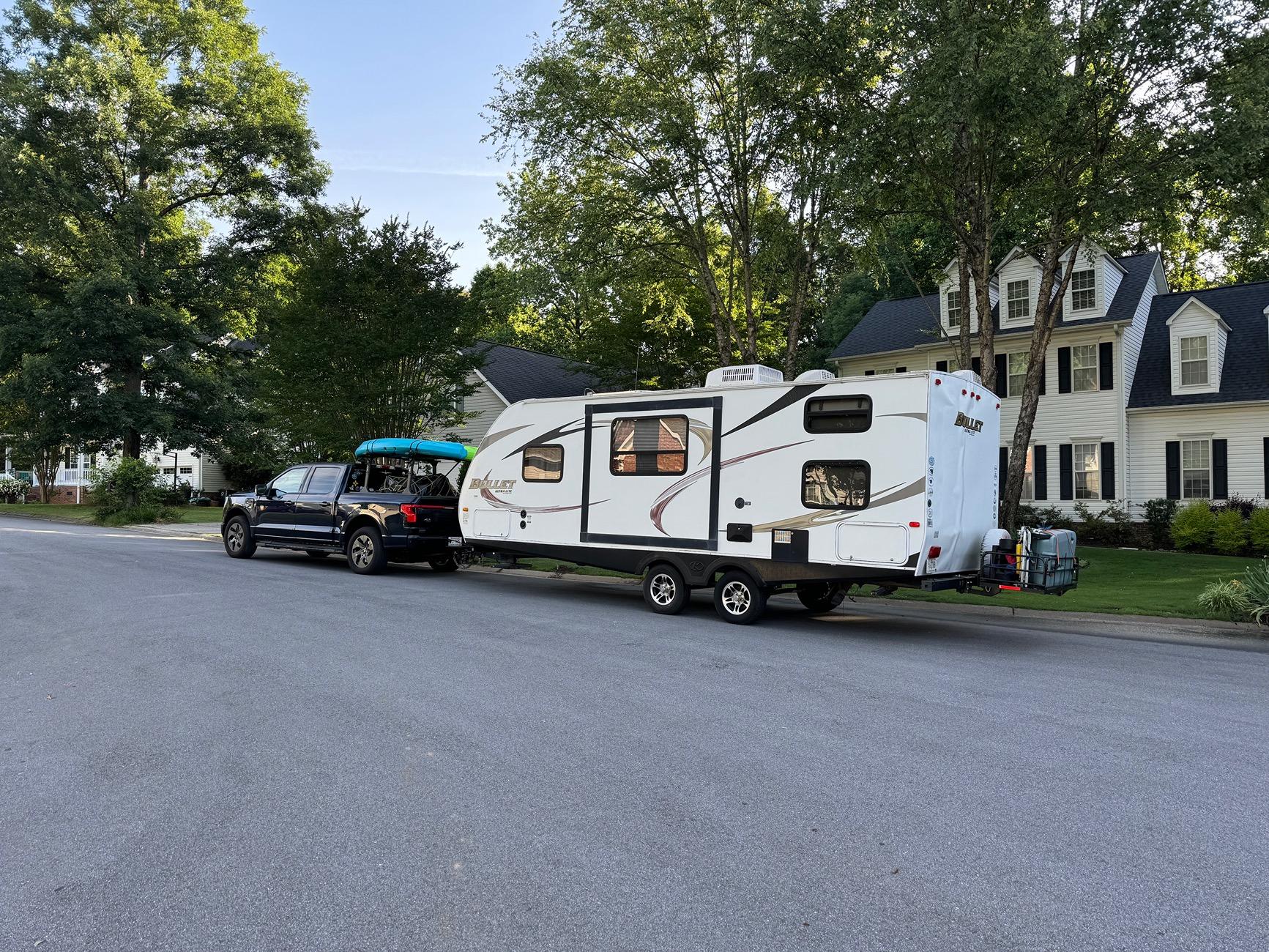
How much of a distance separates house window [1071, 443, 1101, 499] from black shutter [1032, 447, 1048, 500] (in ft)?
2.61

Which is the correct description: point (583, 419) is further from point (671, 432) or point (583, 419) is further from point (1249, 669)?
point (1249, 669)

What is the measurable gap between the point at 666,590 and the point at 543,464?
107 inches

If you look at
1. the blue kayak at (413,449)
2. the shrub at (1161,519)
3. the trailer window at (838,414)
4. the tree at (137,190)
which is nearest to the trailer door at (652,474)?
the trailer window at (838,414)

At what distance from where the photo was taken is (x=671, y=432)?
1107 cm

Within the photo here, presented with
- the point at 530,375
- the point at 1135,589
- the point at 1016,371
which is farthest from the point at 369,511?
the point at 1016,371

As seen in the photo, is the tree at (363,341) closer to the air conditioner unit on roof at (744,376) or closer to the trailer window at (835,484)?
the air conditioner unit on roof at (744,376)

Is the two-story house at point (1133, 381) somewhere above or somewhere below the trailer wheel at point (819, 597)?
above

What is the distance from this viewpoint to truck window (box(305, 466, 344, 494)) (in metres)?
15.4

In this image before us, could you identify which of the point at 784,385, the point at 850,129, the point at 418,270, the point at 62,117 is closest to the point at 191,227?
the point at 62,117

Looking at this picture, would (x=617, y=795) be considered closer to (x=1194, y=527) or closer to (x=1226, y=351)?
(x=1194, y=527)

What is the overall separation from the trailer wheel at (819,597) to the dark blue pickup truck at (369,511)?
6404mm

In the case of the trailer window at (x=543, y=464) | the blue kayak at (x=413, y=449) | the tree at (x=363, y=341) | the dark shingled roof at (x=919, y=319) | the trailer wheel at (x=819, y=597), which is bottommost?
the trailer wheel at (x=819, y=597)

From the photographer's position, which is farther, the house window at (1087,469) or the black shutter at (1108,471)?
the house window at (1087,469)

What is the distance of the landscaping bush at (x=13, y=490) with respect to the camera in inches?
1997
